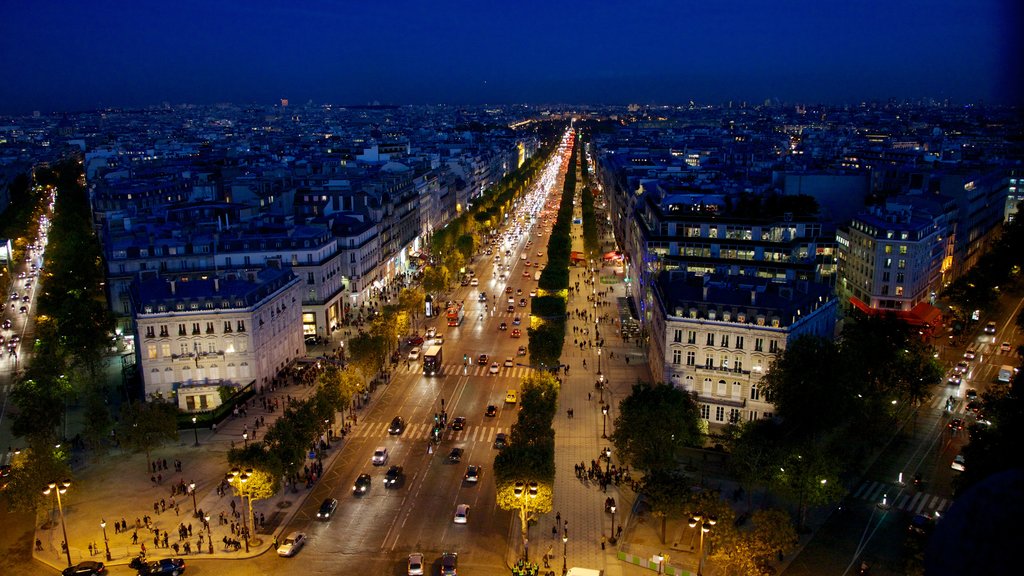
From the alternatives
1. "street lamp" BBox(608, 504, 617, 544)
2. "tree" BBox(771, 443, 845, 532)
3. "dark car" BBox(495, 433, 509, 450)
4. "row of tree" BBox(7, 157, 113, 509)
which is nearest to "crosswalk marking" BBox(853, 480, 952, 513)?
"tree" BBox(771, 443, 845, 532)

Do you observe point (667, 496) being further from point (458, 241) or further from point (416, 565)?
point (458, 241)

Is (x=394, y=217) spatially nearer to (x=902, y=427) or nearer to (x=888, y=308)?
(x=888, y=308)

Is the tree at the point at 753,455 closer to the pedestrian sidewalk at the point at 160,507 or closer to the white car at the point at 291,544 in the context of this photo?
the white car at the point at 291,544

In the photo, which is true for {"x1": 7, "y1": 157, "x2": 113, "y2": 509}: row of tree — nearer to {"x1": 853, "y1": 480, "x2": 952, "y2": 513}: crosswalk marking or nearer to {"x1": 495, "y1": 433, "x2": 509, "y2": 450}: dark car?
{"x1": 495, "y1": 433, "x2": 509, "y2": 450}: dark car

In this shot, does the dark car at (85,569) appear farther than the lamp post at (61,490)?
No

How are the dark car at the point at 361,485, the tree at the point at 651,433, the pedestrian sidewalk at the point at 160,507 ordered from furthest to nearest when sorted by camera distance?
the dark car at the point at 361,485 → the tree at the point at 651,433 → the pedestrian sidewalk at the point at 160,507

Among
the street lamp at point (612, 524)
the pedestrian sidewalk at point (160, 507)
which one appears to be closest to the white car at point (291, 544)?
the pedestrian sidewalk at point (160, 507)

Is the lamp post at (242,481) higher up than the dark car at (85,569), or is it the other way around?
the lamp post at (242,481)
